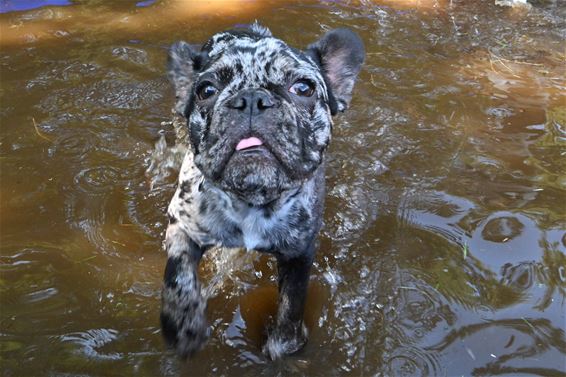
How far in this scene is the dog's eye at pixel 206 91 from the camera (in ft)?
12.5

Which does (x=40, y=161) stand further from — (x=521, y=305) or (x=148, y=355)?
(x=521, y=305)

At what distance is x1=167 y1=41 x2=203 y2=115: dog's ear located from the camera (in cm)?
439

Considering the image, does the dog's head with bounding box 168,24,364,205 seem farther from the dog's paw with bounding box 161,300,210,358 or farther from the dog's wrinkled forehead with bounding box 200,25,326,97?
the dog's paw with bounding box 161,300,210,358

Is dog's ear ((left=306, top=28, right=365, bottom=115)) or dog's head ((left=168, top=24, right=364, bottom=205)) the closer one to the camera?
dog's head ((left=168, top=24, right=364, bottom=205))

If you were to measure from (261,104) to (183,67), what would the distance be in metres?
1.32

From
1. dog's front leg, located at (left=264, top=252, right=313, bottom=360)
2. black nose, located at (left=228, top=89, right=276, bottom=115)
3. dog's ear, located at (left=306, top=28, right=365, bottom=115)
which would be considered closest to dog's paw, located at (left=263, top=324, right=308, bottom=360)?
dog's front leg, located at (left=264, top=252, right=313, bottom=360)

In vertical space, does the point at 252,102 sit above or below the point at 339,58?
above

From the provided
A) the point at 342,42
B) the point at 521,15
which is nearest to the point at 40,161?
the point at 342,42

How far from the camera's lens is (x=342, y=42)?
Result: 175 inches

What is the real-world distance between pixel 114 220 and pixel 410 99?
4.01 m

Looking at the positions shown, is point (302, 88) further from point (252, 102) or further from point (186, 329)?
point (186, 329)

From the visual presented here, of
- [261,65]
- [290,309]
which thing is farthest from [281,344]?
[261,65]

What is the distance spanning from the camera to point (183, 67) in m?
4.40

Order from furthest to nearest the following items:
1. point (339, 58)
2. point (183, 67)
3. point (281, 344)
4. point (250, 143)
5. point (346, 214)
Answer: point (346, 214) < point (339, 58) < point (183, 67) < point (281, 344) < point (250, 143)
